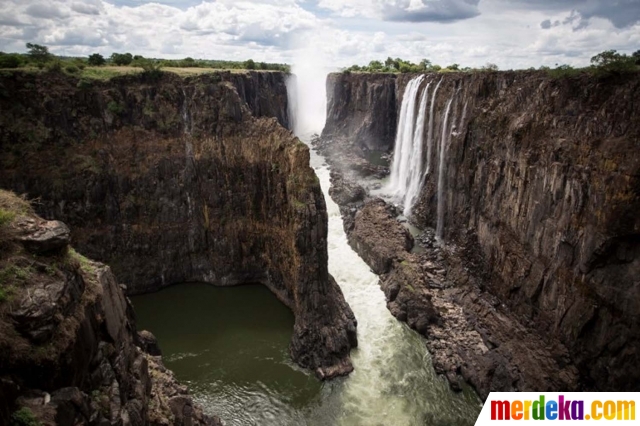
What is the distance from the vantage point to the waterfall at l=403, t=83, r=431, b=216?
47.2m

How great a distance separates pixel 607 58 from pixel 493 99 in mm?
12032

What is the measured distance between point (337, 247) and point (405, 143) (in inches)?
777

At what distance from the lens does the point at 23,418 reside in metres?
8.45

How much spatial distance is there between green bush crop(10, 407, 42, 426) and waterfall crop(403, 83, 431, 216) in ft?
134

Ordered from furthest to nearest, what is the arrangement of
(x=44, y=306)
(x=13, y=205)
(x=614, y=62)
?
(x=614, y=62), (x=13, y=205), (x=44, y=306)

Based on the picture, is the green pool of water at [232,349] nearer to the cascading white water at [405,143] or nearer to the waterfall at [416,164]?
the waterfall at [416,164]

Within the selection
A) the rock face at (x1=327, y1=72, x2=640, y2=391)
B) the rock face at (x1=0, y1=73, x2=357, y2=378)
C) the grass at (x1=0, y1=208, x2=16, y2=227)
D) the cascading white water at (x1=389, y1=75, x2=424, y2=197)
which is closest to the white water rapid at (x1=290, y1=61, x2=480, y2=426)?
the rock face at (x1=0, y1=73, x2=357, y2=378)

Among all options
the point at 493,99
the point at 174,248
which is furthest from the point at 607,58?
the point at 174,248

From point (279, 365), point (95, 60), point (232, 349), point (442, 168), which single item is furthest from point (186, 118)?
point (442, 168)

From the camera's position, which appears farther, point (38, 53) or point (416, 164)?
point (416, 164)

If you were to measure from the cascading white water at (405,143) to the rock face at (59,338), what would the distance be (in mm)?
41811

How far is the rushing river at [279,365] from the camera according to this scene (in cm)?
2289

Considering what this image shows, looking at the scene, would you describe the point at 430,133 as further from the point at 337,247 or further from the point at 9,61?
the point at 9,61

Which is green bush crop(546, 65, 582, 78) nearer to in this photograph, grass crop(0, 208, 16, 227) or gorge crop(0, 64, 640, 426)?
gorge crop(0, 64, 640, 426)
